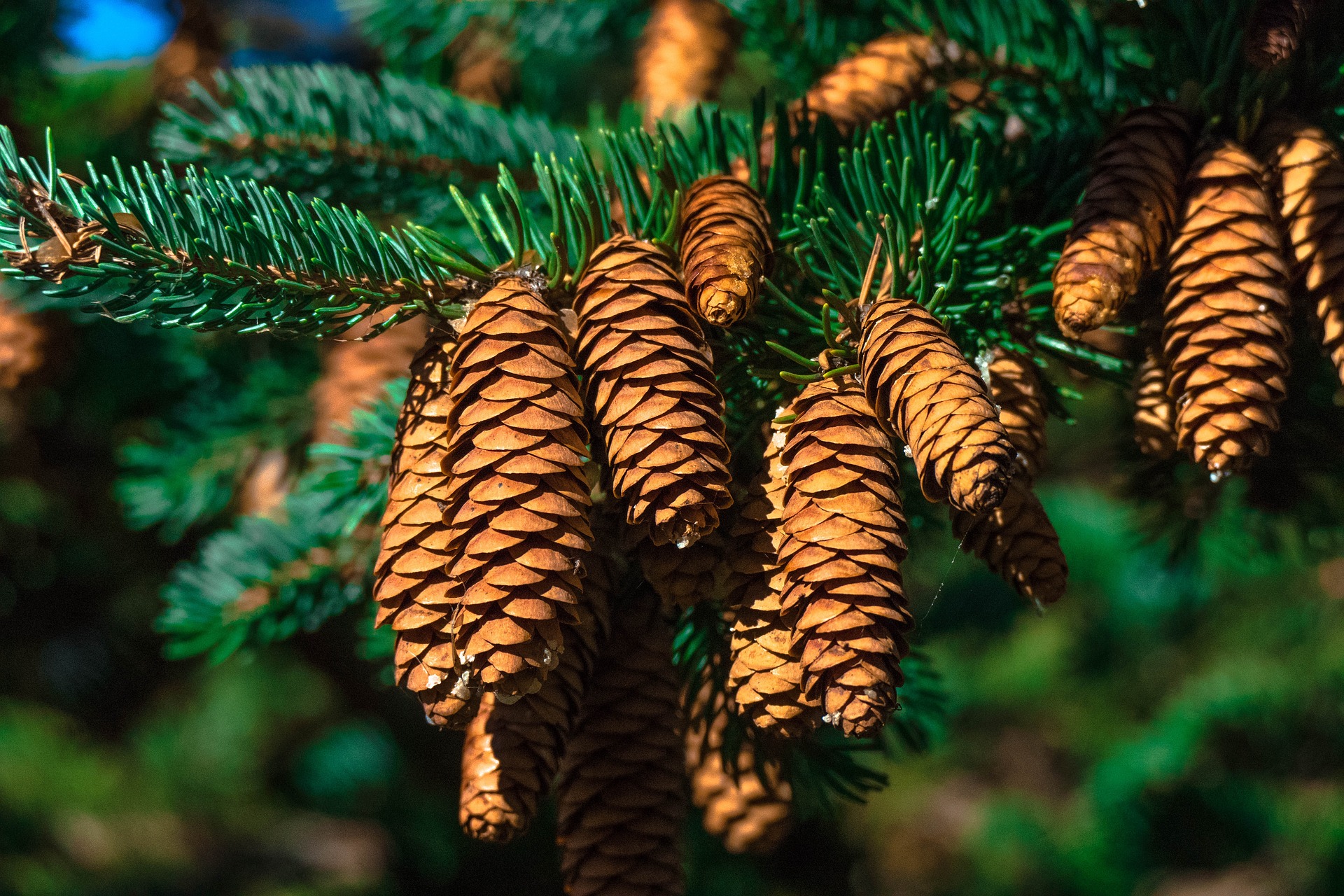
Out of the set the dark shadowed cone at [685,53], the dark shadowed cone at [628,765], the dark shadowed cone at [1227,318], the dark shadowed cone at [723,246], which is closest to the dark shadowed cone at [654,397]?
the dark shadowed cone at [723,246]

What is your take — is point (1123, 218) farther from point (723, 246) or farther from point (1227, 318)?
point (723, 246)

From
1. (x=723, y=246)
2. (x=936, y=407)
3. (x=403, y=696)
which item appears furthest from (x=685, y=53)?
(x=403, y=696)

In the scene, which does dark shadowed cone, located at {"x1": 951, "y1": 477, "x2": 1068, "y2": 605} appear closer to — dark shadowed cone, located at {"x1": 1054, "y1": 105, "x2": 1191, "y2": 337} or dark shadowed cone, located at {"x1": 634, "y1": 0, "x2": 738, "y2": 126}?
dark shadowed cone, located at {"x1": 1054, "y1": 105, "x2": 1191, "y2": 337}

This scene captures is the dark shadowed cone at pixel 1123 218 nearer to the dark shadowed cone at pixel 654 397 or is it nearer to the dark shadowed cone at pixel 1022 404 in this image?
the dark shadowed cone at pixel 1022 404

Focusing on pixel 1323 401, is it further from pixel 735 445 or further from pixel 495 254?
pixel 495 254

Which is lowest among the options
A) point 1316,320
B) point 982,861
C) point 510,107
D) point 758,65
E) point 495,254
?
point 982,861

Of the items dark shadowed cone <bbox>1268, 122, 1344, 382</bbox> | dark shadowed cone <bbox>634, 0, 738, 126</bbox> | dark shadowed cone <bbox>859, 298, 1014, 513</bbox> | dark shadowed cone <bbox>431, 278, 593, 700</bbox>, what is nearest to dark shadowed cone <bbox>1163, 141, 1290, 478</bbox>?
dark shadowed cone <bbox>1268, 122, 1344, 382</bbox>

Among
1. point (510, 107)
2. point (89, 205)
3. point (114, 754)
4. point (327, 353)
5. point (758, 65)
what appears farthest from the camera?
point (114, 754)

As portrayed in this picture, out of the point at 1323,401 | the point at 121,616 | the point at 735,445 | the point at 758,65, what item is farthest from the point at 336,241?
the point at 121,616
